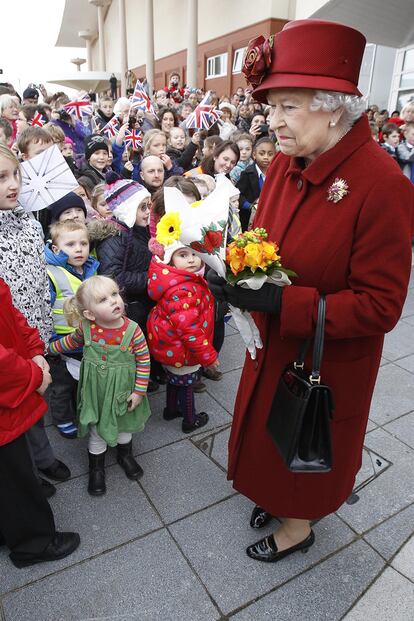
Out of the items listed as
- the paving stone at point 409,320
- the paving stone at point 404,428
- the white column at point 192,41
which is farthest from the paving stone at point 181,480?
the white column at point 192,41

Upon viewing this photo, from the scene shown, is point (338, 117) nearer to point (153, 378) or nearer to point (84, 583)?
point (84, 583)

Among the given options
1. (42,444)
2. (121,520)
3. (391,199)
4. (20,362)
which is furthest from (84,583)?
(391,199)

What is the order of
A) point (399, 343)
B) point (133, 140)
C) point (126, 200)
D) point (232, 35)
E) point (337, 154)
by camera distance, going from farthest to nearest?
point (232, 35), point (133, 140), point (399, 343), point (126, 200), point (337, 154)

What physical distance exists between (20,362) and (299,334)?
1.08m

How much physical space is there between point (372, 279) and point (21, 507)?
67.7 inches

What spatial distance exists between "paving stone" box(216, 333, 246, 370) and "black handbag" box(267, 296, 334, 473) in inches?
81.3

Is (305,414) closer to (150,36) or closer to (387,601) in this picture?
(387,601)

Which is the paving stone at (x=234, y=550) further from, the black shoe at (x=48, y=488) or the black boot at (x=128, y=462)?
the black shoe at (x=48, y=488)

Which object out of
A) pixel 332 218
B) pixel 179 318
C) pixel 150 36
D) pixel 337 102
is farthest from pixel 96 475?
pixel 150 36

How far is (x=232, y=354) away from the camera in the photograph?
4.01 m

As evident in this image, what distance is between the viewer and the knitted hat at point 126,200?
309cm

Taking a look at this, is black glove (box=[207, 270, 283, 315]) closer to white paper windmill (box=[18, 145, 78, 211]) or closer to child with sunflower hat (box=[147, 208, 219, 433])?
child with sunflower hat (box=[147, 208, 219, 433])

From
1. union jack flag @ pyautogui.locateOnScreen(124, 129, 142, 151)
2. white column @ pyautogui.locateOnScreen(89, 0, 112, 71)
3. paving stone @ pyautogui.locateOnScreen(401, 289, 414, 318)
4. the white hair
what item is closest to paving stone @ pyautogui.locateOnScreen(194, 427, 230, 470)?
the white hair

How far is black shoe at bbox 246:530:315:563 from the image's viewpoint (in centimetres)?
207
